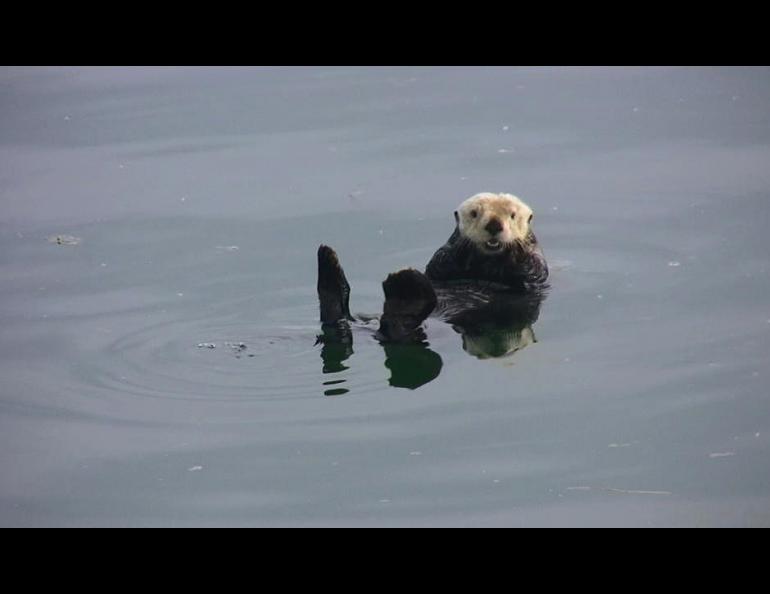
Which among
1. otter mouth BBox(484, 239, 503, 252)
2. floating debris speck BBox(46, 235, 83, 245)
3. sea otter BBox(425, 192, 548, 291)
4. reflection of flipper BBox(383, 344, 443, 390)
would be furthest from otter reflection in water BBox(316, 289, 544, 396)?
floating debris speck BBox(46, 235, 83, 245)

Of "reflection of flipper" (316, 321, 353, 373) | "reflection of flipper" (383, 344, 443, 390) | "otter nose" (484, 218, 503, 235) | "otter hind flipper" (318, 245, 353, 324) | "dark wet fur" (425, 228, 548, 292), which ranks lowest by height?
"reflection of flipper" (383, 344, 443, 390)

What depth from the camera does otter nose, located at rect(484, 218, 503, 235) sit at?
302 inches

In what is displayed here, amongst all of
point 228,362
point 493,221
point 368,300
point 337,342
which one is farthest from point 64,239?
point 493,221

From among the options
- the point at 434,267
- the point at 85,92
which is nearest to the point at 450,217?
the point at 434,267

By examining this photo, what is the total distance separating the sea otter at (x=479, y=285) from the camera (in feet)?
23.0

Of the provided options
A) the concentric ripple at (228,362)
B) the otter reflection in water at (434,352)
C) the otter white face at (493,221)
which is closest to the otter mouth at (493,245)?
the otter white face at (493,221)

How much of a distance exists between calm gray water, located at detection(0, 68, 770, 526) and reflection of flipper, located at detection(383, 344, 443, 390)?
27mm

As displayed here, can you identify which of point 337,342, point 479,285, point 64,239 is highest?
point 64,239

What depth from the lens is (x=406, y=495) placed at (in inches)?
228

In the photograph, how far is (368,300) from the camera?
26.3 ft

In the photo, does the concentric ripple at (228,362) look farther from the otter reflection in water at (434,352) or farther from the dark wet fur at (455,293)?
the dark wet fur at (455,293)

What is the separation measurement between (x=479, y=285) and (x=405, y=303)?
1.07 metres

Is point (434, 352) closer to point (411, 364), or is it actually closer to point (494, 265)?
point (411, 364)

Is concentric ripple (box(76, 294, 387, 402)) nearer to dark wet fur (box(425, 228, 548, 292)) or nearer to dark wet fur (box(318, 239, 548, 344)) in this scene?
dark wet fur (box(318, 239, 548, 344))
